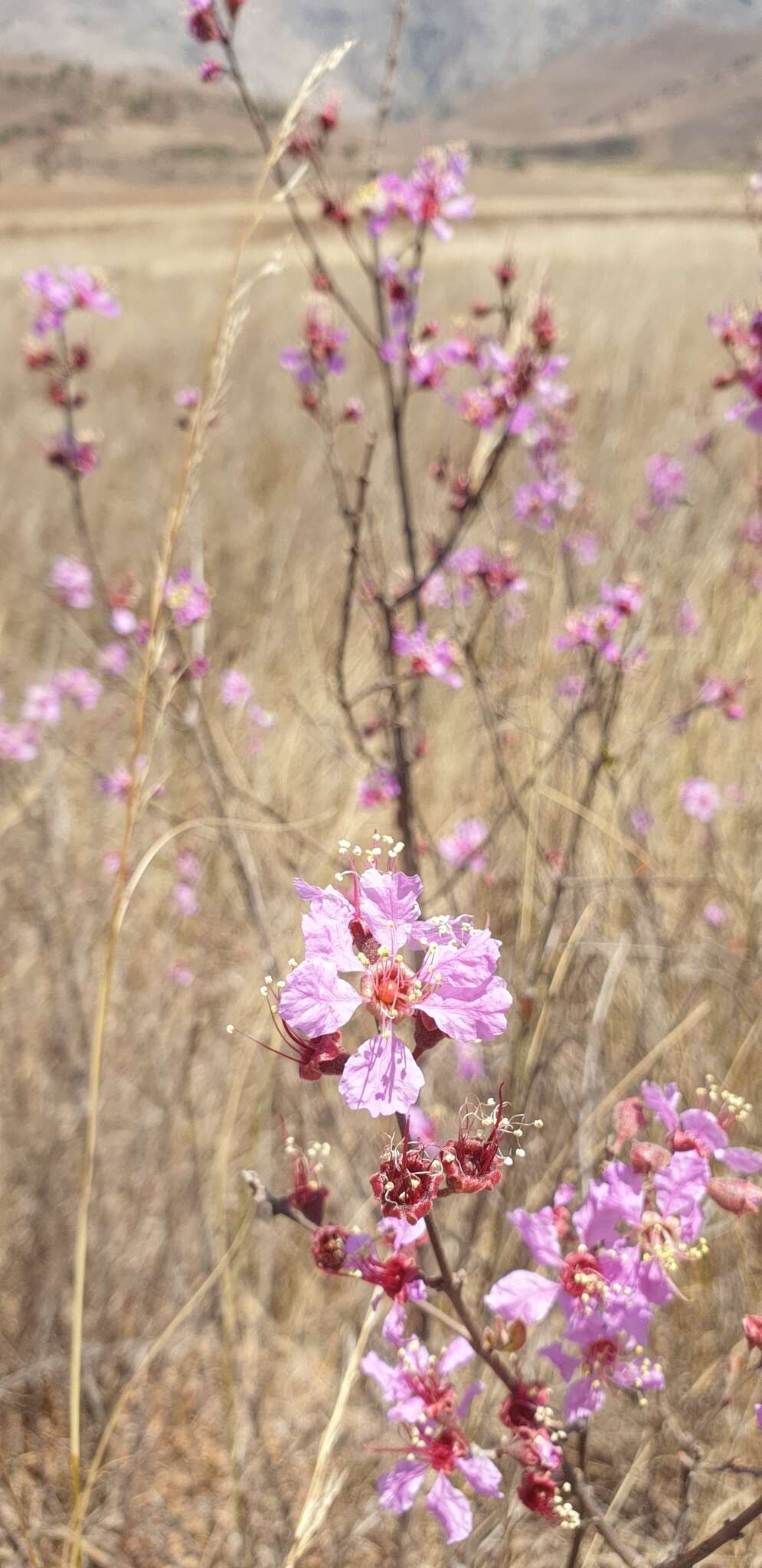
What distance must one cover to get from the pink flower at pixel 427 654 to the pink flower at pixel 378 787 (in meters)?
0.25

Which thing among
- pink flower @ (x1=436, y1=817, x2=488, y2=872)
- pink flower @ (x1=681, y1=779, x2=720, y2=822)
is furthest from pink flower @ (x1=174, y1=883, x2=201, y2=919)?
pink flower @ (x1=681, y1=779, x2=720, y2=822)

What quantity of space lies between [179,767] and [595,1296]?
306 centimetres

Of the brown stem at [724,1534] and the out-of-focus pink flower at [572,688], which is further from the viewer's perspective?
the out-of-focus pink flower at [572,688]

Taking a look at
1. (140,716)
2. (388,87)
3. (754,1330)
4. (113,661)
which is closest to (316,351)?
(388,87)

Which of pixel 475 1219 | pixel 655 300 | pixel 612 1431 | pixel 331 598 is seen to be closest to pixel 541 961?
pixel 475 1219

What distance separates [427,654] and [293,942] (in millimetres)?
1037

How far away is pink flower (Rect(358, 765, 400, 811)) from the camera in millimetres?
2033

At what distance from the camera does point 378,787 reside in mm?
2229

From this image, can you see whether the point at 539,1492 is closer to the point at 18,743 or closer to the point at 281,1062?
the point at 281,1062

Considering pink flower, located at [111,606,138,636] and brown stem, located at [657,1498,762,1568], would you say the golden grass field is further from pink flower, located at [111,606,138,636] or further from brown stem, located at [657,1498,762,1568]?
pink flower, located at [111,606,138,636]

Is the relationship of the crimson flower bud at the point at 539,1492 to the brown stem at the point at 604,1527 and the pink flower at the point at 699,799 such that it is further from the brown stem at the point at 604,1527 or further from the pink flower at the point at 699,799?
the pink flower at the point at 699,799

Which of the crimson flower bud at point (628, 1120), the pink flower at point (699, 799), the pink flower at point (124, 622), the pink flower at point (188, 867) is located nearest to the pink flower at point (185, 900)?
the pink flower at point (188, 867)

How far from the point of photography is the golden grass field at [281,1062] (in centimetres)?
180

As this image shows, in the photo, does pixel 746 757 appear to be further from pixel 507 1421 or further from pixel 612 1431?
pixel 507 1421
